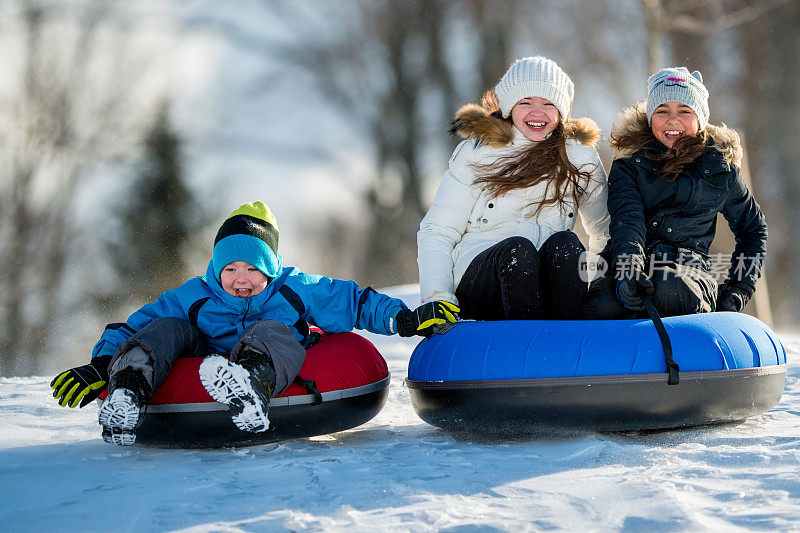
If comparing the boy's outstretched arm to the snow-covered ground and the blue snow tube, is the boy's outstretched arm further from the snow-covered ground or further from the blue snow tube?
the snow-covered ground

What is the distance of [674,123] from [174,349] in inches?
84.1

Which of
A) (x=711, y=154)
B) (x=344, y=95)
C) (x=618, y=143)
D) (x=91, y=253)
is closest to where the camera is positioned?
(x=711, y=154)

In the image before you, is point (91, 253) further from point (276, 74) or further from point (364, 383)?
point (364, 383)

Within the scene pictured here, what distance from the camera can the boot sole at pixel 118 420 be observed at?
2.46m

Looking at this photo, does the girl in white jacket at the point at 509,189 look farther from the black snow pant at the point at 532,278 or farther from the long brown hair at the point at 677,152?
the long brown hair at the point at 677,152

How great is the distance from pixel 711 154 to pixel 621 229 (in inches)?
21.3

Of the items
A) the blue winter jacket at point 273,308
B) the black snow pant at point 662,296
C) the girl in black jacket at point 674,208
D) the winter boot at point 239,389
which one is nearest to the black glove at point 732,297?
the girl in black jacket at point 674,208

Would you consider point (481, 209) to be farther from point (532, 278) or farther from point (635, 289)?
point (635, 289)

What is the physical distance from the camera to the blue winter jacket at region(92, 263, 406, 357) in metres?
2.96

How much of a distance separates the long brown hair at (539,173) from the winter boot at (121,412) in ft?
4.94

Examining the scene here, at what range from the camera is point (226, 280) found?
9.62 feet

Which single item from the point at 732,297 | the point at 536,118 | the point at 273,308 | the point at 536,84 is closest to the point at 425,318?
the point at 273,308

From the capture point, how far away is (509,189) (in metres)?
3.21

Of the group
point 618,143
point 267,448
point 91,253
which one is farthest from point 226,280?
point 91,253
